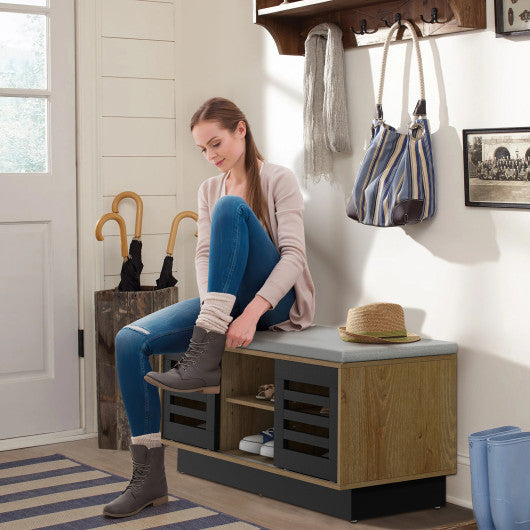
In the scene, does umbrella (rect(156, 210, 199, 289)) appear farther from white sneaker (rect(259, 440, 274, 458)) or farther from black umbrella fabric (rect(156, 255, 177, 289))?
white sneaker (rect(259, 440, 274, 458))

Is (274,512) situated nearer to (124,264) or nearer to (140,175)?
(124,264)

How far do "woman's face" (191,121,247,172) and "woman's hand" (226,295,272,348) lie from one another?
497 millimetres

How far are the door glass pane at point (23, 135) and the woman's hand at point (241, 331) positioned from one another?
123 cm

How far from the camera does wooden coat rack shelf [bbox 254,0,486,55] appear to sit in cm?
266

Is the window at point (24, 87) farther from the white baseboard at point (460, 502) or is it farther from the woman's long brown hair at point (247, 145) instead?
the white baseboard at point (460, 502)

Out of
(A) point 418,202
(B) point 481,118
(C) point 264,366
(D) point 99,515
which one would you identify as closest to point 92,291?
(C) point 264,366

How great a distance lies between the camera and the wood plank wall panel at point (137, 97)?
3.69 metres

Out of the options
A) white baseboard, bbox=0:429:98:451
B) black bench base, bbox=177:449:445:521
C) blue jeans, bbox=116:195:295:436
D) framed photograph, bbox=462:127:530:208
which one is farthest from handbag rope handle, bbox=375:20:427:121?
white baseboard, bbox=0:429:98:451

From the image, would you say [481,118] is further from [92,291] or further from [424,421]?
[92,291]

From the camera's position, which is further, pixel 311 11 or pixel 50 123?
pixel 50 123

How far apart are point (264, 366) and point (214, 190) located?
58 cm

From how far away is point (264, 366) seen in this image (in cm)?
312

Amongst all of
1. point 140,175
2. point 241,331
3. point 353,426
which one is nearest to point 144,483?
point 241,331

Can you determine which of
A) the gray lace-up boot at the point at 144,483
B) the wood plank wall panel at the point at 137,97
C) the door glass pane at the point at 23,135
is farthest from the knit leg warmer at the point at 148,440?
the wood plank wall panel at the point at 137,97
